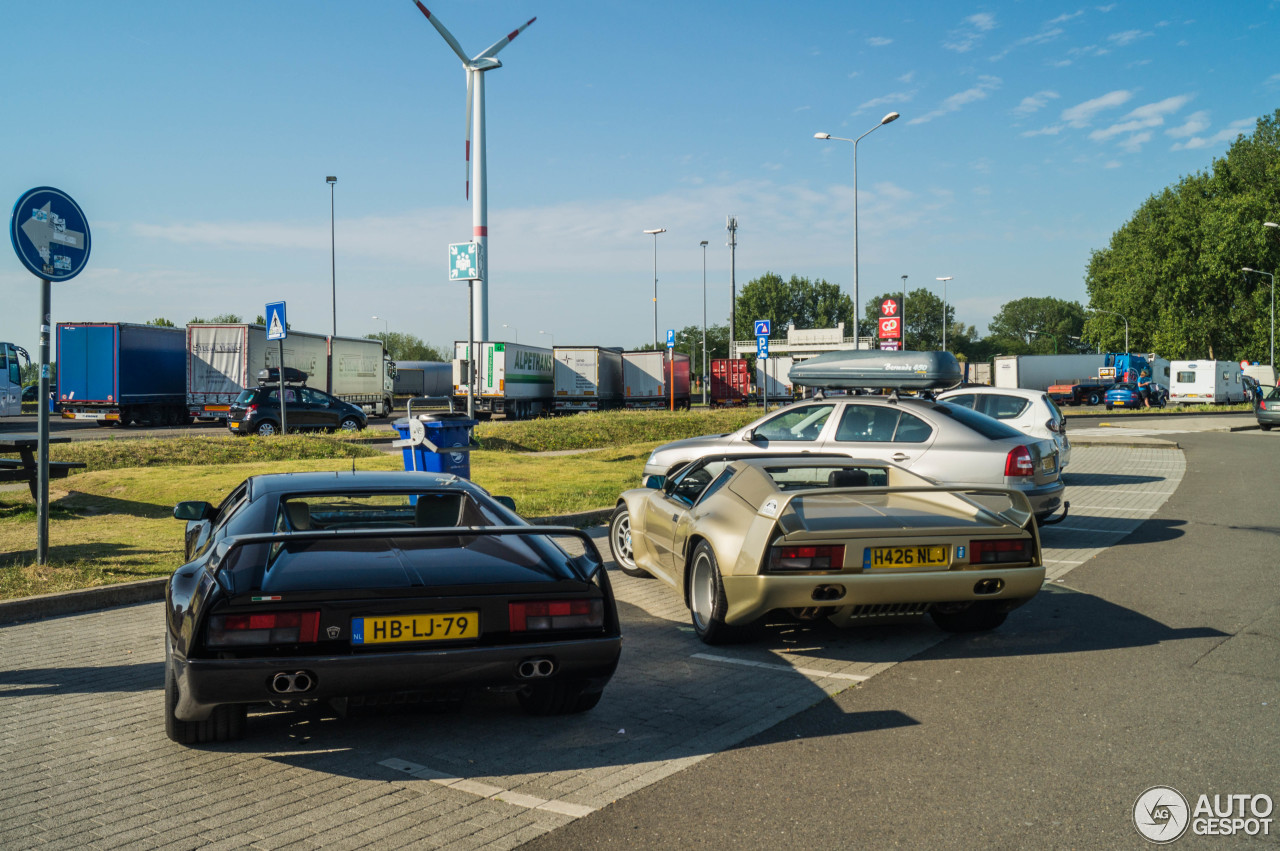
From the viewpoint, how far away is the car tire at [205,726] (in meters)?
4.12

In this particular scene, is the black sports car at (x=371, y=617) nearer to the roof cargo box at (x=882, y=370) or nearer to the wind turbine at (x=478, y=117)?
the roof cargo box at (x=882, y=370)

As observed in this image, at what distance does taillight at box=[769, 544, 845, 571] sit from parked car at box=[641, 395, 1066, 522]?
312 centimetres

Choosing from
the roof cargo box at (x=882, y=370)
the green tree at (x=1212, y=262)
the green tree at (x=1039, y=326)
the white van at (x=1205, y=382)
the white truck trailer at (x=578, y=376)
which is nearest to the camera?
the roof cargo box at (x=882, y=370)

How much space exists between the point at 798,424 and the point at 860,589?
16.5ft

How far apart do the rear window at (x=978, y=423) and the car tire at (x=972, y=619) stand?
133 inches

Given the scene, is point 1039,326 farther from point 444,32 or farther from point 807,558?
point 807,558

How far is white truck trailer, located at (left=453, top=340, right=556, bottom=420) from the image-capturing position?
4012 cm

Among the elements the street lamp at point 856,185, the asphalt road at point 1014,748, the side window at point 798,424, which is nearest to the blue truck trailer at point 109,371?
the street lamp at point 856,185

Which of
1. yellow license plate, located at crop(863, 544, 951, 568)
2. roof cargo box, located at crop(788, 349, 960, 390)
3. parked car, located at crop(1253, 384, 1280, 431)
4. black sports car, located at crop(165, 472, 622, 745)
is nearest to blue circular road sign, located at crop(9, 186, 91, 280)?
black sports car, located at crop(165, 472, 622, 745)

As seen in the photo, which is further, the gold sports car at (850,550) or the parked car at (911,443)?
the parked car at (911,443)

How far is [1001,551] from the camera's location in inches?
226

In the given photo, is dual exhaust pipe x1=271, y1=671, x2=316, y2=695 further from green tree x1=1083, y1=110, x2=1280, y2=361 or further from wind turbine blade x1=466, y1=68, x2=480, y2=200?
green tree x1=1083, y1=110, x2=1280, y2=361

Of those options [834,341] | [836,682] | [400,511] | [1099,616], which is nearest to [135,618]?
[400,511]

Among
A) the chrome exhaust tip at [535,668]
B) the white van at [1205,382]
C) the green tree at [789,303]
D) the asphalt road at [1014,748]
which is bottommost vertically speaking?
the asphalt road at [1014,748]
